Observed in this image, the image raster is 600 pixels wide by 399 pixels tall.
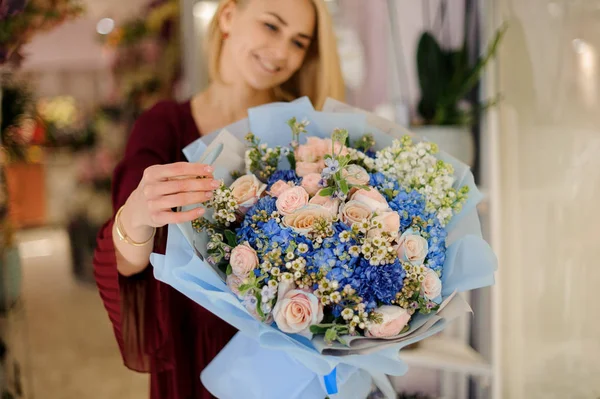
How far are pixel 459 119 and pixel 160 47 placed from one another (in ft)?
6.83

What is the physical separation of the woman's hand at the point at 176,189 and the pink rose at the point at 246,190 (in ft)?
0.13

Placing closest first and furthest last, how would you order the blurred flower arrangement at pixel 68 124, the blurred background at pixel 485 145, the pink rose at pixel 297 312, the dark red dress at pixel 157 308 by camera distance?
the pink rose at pixel 297 312 < the dark red dress at pixel 157 308 < the blurred background at pixel 485 145 < the blurred flower arrangement at pixel 68 124

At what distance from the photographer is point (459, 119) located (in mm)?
1313

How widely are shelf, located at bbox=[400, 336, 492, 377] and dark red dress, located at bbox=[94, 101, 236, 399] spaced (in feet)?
2.12

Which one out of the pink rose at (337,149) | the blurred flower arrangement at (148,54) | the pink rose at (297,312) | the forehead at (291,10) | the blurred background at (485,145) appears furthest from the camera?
the blurred flower arrangement at (148,54)

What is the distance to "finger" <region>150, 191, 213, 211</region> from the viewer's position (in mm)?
659

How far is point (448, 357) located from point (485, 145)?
25.9 inches

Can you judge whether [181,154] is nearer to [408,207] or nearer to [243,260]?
[243,260]

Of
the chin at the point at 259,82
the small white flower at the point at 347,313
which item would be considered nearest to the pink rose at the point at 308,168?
the small white flower at the point at 347,313

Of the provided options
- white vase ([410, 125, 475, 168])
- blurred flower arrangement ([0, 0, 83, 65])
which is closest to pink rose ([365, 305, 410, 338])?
white vase ([410, 125, 475, 168])

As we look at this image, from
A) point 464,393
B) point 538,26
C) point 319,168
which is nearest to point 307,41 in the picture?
point 319,168

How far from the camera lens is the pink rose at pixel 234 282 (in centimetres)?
65

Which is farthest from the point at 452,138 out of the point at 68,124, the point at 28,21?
the point at 68,124

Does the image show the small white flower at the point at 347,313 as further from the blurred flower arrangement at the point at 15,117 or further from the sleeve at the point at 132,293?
the blurred flower arrangement at the point at 15,117
